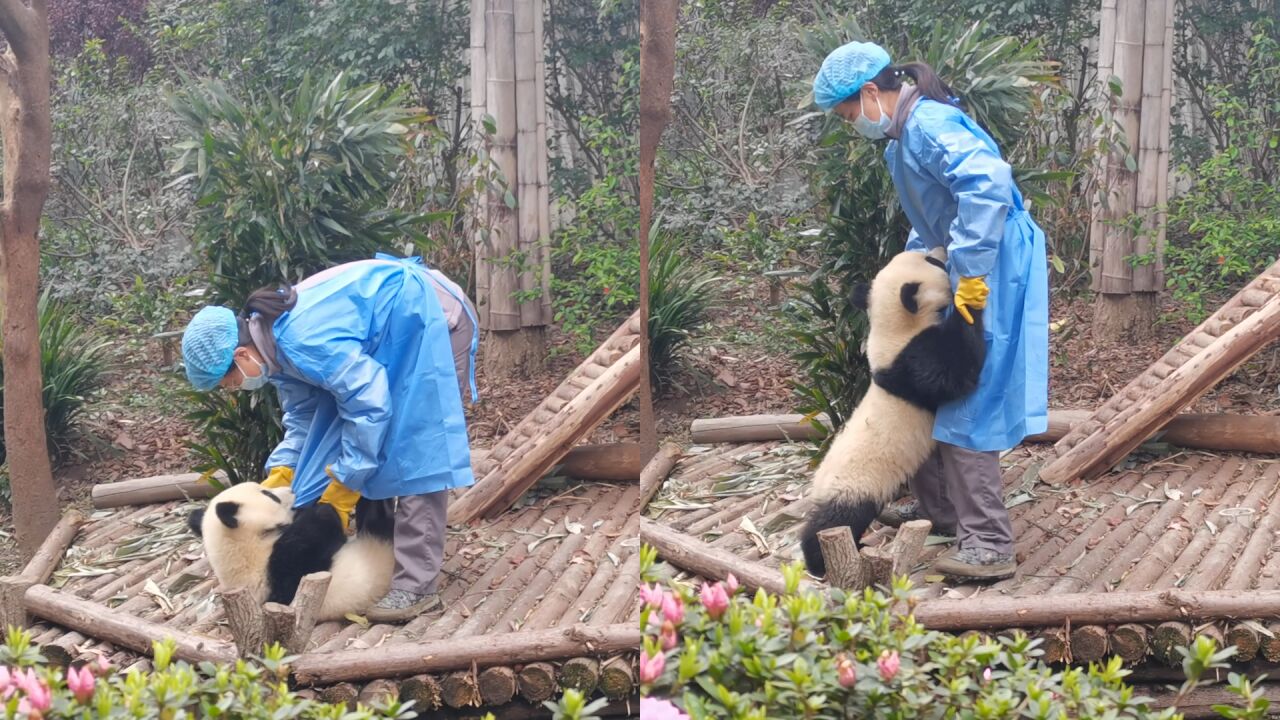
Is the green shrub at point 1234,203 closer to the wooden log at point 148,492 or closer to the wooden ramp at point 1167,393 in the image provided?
the wooden ramp at point 1167,393

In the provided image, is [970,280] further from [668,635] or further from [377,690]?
[377,690]

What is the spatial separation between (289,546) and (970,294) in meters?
2.26

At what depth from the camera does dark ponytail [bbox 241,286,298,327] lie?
12.4 feet

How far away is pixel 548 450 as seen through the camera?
17.0 feet

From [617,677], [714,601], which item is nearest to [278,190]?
[617,677]

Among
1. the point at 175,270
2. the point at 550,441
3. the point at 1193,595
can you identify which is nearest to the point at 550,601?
the point at 550,441

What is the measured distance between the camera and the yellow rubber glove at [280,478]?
13.5 ft

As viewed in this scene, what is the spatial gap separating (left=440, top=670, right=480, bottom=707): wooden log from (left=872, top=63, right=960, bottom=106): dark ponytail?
2.25 meters

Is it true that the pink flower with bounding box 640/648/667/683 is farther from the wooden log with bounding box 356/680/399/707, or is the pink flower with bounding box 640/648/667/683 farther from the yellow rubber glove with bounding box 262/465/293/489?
the yellow rubber glove with bounding box 262/465/293/489

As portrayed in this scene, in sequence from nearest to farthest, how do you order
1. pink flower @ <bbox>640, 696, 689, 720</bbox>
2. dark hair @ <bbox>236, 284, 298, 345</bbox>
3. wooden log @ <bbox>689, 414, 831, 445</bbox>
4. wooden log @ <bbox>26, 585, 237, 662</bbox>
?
pink flower @ <bbox>640, 696, 689, 720</bbox> → dark hair @ <bbox>236, 284, 298, 345</bbox> → wooden log @ <bbox>26, 585, 237, 662</bbox> → wooden log @ <bbox>689, 414, 831, 445</bbox>

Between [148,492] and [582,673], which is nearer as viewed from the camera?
[582,673]

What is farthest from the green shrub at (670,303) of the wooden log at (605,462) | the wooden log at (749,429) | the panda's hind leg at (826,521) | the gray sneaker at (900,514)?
the panda's hind leg at (826,521)

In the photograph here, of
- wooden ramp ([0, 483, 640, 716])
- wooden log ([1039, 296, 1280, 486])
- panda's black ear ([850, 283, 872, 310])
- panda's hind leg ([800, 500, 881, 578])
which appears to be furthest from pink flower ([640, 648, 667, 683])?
wooden log ([1039, 296, 1280, 486])

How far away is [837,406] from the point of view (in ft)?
17.0
